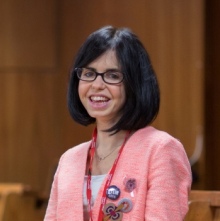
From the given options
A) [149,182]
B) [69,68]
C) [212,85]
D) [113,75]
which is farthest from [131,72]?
[69,68]

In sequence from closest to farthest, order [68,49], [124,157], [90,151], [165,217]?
[165,217], [124,157], [90,151], [68,49]

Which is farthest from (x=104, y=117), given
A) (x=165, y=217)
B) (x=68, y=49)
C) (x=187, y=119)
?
(x=68, y=49)

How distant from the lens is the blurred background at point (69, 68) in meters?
4.75

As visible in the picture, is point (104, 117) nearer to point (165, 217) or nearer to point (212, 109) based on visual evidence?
point (165, 217)

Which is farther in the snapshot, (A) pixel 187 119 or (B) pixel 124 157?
(A) pixel 187 119

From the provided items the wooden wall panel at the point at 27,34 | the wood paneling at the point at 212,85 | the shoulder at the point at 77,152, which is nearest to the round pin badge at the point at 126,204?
the shoulder at the point at 77,152

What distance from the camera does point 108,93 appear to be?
1.93 metres

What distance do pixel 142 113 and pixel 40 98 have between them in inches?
137

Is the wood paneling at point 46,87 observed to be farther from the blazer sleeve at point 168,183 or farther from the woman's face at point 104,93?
the blazer sleeve at point 168,183

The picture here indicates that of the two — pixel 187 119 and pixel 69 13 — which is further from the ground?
pixel 69 13

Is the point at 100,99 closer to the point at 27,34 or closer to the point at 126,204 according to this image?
the point at 126,204

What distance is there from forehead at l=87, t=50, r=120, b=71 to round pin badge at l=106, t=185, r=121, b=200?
0.32 meters

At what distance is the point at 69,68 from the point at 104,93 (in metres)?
3.22

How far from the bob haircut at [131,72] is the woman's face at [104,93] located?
14 millimetres
